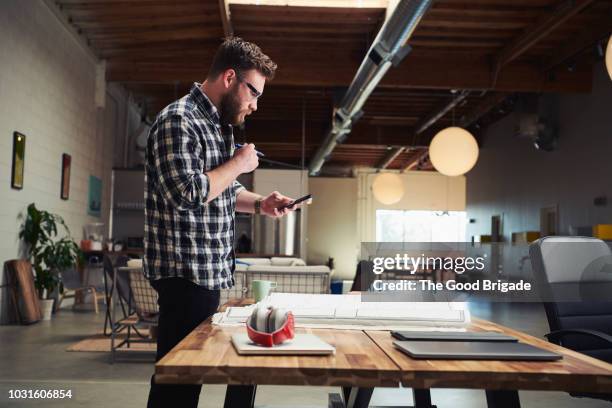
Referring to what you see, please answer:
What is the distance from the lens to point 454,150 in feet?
25.6

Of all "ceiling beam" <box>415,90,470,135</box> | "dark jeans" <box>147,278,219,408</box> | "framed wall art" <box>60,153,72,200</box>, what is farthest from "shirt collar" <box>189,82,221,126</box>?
"ceiling beam" <box>415,90,470,135</box>

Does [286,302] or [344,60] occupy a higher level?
[344,60]

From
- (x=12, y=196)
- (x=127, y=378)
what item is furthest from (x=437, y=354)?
(x=12, y=196)

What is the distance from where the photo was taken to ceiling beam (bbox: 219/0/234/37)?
7.42 m

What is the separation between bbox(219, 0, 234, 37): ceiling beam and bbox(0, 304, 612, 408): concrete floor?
3758 millimetres

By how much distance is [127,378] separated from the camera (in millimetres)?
4363

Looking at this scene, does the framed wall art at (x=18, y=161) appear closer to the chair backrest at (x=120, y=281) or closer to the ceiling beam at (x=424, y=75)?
the chair backrest at (x=120, y=281)

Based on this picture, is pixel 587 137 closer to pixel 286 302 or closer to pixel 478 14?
pixel 478 14

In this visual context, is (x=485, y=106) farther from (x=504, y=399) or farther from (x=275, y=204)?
(x=504, y=399)

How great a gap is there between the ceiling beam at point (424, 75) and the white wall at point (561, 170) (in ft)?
1.79

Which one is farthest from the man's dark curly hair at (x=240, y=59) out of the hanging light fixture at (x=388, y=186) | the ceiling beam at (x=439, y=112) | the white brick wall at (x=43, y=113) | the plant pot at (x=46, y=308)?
the hanging light fixture at (x=388, y=186)

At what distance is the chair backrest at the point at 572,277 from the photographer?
2914 millimetres

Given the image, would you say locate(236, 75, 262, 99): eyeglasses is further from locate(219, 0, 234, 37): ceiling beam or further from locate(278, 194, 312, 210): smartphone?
locate(219, 0, 234, 37): ceiling beam

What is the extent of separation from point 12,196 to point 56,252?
1.00m
